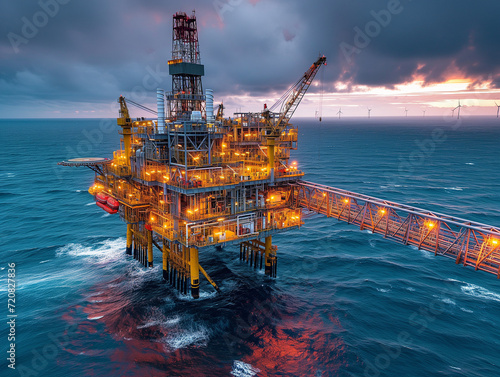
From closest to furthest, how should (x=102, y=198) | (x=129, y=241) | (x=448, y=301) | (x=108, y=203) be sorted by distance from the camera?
(x=448, y=301) < (x=108, y=203) < (x=102, y=198) < (x=129, y=241)

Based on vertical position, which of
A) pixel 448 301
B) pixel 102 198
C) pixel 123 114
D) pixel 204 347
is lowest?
pixel 204 347

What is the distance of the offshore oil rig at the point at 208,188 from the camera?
40.4 meters

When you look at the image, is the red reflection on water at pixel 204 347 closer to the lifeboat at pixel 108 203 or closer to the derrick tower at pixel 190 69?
the lifeboat at pixel 108 203

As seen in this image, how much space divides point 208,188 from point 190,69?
21037 mm

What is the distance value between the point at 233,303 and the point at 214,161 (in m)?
19.7

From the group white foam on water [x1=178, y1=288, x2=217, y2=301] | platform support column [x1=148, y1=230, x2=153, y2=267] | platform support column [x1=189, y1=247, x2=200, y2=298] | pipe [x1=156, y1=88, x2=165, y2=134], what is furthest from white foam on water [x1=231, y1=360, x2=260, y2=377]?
pipe [x1=156, y1=88, x2=165, y2=134]

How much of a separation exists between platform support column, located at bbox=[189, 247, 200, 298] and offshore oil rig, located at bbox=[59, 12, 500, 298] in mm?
139

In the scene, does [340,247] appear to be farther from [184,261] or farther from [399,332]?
[184,261]

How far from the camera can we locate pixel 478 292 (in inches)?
1827

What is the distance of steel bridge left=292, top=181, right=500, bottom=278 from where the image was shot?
102ft

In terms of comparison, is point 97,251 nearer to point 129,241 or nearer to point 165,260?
point 129,241

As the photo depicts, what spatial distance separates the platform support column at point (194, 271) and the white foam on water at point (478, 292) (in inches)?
1517

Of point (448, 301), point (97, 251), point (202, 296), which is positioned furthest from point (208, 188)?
point (448, 301)

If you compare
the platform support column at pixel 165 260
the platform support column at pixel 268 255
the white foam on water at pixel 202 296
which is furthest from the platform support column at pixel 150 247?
the platform support column at pixel 268 255
